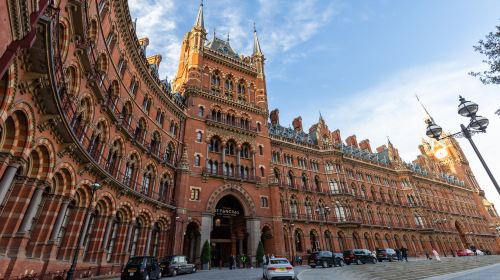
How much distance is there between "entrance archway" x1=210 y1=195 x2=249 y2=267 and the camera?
33.2m

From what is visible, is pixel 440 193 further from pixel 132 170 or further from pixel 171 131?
pixel 132 170

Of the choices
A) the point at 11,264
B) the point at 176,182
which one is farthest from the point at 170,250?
the point at 11,264

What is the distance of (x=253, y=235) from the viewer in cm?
3161

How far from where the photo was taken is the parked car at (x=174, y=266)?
822 inches

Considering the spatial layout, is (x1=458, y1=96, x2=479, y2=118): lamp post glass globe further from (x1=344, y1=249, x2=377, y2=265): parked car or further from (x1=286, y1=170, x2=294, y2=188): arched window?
(x1=286, y1=170, x2=294, y2=188): arched window

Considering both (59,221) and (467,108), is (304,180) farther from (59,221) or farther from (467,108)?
(467,108)

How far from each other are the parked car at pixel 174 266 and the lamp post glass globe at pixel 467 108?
20.8 metres

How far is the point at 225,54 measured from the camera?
42.8m

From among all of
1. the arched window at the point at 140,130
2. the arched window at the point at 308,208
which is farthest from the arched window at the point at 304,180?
the arched window at the point at 140,130

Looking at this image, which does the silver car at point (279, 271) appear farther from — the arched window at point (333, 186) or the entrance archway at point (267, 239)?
the arched window at point (333, 186)

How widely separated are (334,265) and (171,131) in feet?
75.4

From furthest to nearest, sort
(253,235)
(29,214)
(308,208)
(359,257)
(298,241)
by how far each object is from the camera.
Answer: (308,208) < (298,241) < (253,235) < (359,257) < (29,214)

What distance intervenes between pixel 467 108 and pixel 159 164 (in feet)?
82.6

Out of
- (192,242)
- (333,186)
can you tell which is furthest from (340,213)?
(192,242)
